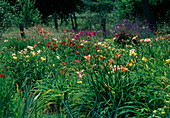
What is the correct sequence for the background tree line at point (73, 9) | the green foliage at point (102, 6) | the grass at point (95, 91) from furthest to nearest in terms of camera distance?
the green foliage at point (102, 6)
the background tree line at point (73, 9)
the grass at point (95, 91)

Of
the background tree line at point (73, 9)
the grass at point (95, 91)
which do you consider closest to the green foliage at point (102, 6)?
the background tree line at point (73, 9)

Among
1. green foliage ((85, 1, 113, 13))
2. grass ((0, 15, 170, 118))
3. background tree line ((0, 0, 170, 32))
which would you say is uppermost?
green foliage ((85, 1, 113, 13))

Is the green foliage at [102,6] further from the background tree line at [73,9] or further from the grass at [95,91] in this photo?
the grass at [95,91]

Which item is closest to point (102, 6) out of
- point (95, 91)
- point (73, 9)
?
point (73, 9)

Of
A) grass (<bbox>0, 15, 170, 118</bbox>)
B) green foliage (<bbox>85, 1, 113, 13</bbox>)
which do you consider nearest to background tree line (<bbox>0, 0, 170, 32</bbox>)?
grass (<bbox>0, 15, 170, 118</bbox>)

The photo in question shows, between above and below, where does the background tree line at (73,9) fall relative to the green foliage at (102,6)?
below

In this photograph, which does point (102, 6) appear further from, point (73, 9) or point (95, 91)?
point (95, 91)

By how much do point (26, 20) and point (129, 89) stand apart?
12519 millimetres

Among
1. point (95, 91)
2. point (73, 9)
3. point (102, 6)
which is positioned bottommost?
point (95, 91)

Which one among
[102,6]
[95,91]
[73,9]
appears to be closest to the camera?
[95,91]

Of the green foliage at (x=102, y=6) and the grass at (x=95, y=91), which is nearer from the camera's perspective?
the grass at (x=95, y=91)

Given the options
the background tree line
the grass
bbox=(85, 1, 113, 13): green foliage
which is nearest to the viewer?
the grass

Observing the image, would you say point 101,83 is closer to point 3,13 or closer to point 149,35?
point 149,35

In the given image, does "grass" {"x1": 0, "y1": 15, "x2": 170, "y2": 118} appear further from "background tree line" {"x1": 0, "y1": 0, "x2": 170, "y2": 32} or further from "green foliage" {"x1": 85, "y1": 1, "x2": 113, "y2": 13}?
"green foliage" {"x1": 85, "y1": 1, "x2": 113, "y2": 13}
